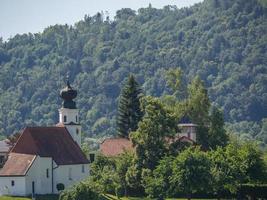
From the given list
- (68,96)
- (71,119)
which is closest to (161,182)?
(71,119)

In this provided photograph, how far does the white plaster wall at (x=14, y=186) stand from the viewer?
342 ft

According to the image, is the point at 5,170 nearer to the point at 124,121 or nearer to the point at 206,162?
the point at 206,162

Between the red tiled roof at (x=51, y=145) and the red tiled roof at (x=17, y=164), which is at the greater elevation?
the red tiled roof at (x=51, y=145)

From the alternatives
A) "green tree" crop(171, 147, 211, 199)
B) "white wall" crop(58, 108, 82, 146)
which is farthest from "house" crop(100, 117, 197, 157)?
"green tree" crop(171, 147, 211, 199)

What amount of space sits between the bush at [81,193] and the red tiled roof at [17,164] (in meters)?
12.3

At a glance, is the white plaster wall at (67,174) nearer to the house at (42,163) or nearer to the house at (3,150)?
the house at (42,163)

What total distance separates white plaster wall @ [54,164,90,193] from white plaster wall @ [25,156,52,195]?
0.87 m

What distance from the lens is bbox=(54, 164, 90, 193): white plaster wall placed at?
10819 cm

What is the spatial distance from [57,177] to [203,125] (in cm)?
2521

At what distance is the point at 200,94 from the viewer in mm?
128125

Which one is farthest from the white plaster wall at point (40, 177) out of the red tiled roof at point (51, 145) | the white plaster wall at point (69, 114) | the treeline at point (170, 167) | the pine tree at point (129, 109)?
the pine tree at point (129, 109)

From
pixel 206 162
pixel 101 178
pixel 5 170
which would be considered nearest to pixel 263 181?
pixel 206 162

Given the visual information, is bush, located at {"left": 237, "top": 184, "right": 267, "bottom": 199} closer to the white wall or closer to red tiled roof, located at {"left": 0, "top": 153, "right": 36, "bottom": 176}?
the white wall

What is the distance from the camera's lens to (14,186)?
105 meters
